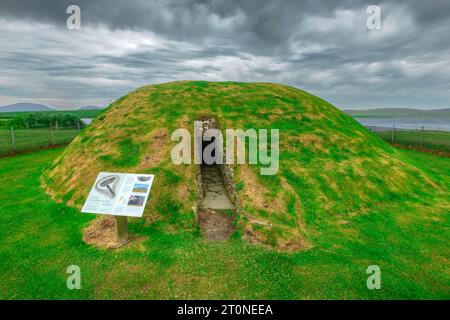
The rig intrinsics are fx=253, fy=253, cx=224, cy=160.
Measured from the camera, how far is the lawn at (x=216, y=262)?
5617 mm

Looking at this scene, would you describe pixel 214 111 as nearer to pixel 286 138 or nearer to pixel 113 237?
pixel 286 138

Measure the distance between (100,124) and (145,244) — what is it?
9480 millimetres

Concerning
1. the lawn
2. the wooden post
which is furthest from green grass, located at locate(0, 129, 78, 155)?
the wooden post

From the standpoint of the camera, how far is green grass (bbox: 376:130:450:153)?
21903mm

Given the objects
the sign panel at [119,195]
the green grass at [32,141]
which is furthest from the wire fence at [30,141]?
the sign panel at [119,195]

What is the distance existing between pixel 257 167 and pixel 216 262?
446 centimetres

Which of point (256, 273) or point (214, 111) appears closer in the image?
point (256, 273)

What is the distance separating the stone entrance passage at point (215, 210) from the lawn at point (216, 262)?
0.49 meters

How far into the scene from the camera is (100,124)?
14227mm

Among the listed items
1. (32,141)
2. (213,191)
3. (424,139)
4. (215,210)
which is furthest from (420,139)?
(32,141)

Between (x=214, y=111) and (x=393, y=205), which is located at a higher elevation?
(x=214, y=111)

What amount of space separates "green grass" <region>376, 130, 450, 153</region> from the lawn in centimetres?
1647

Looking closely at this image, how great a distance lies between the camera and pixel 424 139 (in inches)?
948

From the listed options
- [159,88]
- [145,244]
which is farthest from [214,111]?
[145,244]
